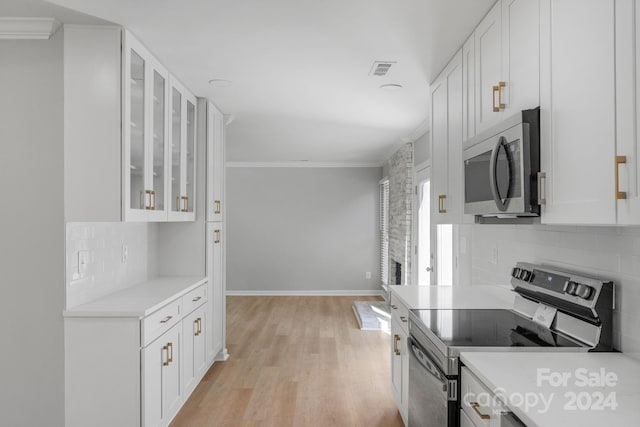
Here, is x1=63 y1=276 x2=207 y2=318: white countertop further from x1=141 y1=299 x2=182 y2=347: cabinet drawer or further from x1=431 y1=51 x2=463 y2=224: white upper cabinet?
x1=431 y1=51 x2=463 y2=224: white upper cabinet

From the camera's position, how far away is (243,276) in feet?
25.8

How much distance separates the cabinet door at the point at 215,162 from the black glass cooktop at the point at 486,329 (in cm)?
227

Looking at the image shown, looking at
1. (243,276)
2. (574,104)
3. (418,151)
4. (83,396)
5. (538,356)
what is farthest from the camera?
(243,276)

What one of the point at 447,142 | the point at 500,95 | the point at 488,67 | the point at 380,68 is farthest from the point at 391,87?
the point at 500,95

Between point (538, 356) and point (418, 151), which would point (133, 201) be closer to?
point (538, 356)

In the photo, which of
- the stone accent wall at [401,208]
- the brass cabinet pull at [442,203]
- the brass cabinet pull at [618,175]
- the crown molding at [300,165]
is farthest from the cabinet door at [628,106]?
the crown molding at [300,165]

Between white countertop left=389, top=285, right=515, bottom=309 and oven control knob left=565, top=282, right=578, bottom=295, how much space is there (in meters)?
0.60

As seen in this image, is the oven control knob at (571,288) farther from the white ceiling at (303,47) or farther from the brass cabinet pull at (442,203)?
the white ceiling at (303,47)

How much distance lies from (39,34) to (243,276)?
19.4 feet

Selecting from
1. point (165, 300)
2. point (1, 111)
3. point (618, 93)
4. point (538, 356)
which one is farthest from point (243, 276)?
point (618, 93)

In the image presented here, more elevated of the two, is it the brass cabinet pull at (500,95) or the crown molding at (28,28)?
the crown molding at (28,28)

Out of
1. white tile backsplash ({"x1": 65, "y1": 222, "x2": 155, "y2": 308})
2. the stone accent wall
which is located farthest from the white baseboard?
white tile backsplash ({"x1": 65, "y1": 222, "x2": 155, "y2": 308})

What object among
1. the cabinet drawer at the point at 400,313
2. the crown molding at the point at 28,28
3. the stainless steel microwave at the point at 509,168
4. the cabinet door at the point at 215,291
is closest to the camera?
the stainless steel microwave at the point at 509,168

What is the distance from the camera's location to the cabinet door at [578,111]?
4.07 feet
